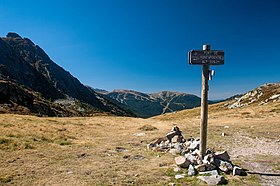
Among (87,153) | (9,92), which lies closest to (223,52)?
(87,153)

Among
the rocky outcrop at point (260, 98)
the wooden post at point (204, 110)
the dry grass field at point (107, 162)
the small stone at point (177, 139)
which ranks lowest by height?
the dry grass field at point (107, 162)

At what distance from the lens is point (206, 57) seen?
12125 mm

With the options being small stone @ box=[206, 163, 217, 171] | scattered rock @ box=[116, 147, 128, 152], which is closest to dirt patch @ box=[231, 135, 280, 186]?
small stone @ box=[206, 163, 217, 171]

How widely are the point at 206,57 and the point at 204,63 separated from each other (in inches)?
13.9

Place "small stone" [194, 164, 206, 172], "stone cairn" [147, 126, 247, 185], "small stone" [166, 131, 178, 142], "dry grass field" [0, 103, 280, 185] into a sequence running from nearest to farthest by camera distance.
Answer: "stone cairn" [147, 126, 247, 185]
"dry grass field" [0, 103, 280, 185]
"small stone" [194, 164, 206, 172]
"small stone" [166, 131, 178, 142]

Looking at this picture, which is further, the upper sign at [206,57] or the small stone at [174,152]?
the small stone at [174,152]

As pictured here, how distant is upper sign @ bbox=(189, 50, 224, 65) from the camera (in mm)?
12039

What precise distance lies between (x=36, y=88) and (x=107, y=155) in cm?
17039

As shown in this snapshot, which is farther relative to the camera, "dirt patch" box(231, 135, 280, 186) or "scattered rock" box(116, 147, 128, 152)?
"scattered rock" box(116, 147, 128, 152)

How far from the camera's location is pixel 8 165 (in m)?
12.0

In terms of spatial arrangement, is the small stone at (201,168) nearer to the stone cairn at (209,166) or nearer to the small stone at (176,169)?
the stone cairn at (209,166)

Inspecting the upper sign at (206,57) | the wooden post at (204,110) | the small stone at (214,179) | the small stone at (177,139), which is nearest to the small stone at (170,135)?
the small stone at (177,139)

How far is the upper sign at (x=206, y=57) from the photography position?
12039 mm

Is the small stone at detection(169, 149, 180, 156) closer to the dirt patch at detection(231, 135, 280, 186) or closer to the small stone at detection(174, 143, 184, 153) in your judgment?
the small stone at detection(174, 143, 184, 153)
